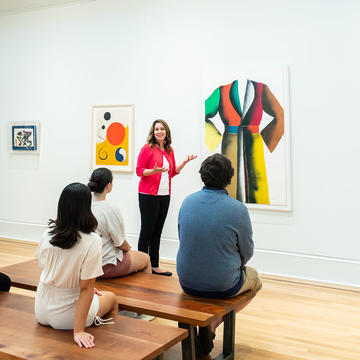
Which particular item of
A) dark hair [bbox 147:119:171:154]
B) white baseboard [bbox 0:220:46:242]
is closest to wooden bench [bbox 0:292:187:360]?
dark hair [bbox 147:119:171:154]

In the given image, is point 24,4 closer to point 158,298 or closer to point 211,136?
point 211,136

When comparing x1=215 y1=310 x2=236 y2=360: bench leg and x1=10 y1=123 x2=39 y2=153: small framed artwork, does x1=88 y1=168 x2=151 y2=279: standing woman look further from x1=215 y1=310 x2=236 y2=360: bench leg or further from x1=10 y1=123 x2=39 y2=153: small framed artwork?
x1=10 y1=123 x2=39 y2=153: small framed artwork

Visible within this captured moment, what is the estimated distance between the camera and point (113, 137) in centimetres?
609

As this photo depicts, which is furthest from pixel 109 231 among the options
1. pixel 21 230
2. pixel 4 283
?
pixel 21 230

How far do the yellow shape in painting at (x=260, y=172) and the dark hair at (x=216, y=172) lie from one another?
2296 millimetres

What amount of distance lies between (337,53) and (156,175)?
2.32m

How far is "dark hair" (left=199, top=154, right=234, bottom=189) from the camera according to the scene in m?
2.80

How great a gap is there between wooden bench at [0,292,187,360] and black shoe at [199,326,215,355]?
27.6 inches

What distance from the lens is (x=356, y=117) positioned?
4633 mm

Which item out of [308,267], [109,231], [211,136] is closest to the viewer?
[109,231]

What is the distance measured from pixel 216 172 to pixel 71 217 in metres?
1.00

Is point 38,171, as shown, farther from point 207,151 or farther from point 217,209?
point 217,209

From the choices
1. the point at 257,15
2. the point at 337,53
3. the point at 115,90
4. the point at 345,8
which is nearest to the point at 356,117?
the point at 337,53

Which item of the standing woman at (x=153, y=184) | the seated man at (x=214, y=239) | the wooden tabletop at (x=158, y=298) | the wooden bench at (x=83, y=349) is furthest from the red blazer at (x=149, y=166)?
the wooden bench at (x=83, y=349)
